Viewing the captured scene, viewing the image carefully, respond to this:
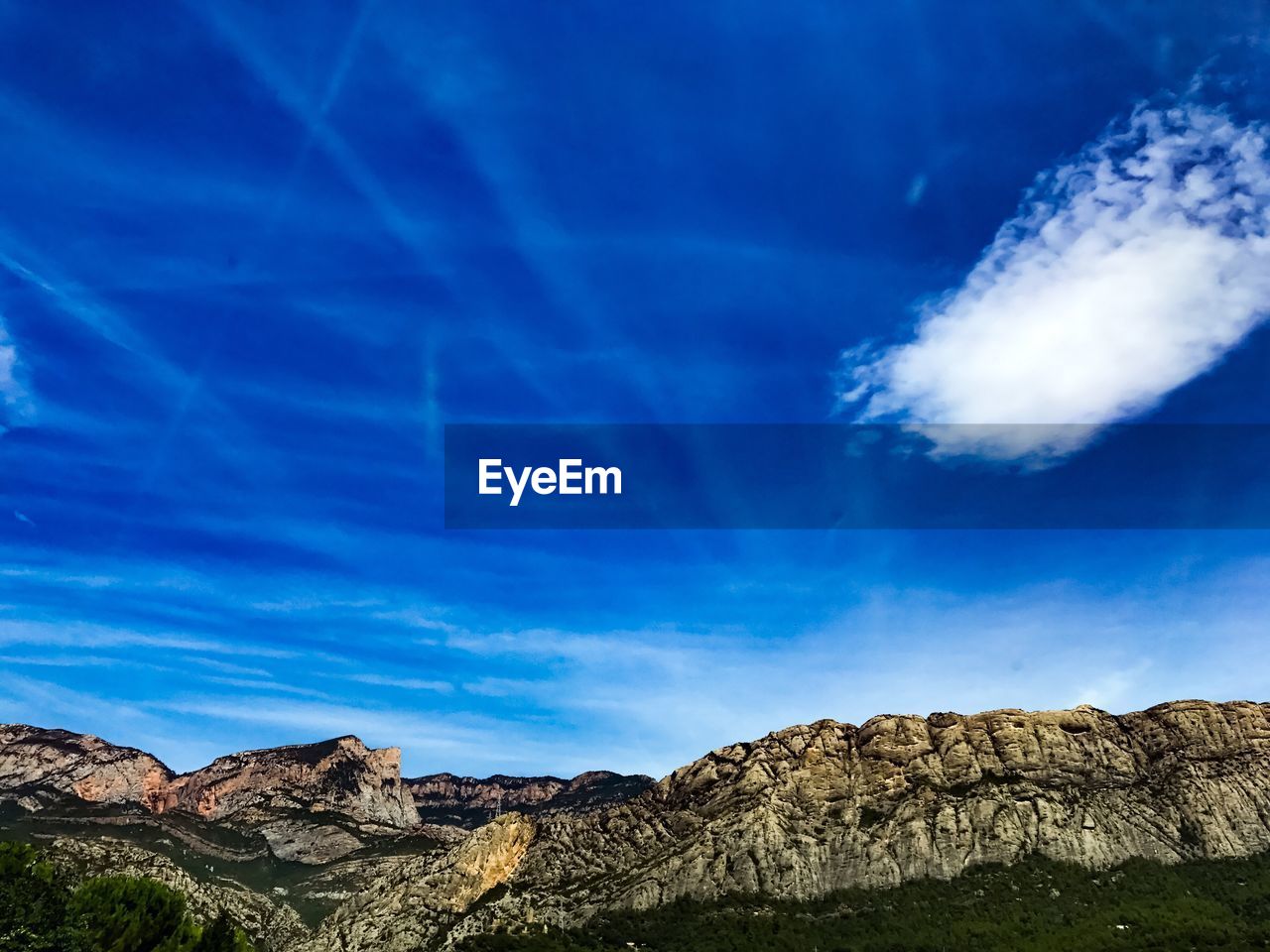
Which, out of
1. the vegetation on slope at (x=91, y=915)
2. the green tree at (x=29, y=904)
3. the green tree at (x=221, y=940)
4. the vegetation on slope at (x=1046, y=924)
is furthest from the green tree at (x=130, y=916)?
the vegetation on slope at (x=1046, y=924)

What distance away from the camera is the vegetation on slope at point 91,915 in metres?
91.7

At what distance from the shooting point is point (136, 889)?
361 ft

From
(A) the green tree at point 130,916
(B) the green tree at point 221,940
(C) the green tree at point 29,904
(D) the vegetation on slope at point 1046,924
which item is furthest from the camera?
(D) the vegetation on slope at point 1046,924

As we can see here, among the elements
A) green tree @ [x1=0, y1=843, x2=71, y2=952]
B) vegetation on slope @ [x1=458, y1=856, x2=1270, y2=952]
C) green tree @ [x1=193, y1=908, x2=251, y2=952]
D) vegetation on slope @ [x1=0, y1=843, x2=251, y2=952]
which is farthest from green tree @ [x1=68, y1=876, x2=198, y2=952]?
vegetation on slope @ [x1=458, y1=856, x2=1270, y2=952]

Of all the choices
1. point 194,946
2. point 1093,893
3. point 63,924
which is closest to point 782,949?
point 1093,893

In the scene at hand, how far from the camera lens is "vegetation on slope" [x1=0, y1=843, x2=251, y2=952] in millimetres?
91688

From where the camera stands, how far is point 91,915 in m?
102

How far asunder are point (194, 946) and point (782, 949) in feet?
404

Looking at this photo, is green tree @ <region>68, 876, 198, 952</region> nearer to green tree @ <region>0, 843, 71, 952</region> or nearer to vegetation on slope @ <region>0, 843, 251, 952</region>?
vegetation on slope @ <region>0, 843, 251, 952</region>

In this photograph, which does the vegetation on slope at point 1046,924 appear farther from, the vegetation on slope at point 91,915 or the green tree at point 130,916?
the green tree at point 130,916

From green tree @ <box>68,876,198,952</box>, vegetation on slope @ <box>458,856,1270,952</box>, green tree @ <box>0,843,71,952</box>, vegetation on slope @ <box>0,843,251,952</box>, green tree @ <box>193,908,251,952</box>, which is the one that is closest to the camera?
green tree @ <box>0,843,71,952</box>

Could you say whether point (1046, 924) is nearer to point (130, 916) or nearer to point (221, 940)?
point (221, 940)

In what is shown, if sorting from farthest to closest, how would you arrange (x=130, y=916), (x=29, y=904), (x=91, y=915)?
(x=130, y=916), (x=91, y=915), (x=29, y=904)

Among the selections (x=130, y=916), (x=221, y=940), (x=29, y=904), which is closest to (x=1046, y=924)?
(x=221, y=940)
